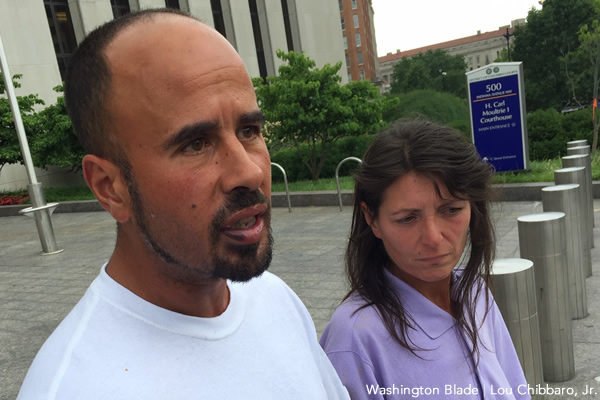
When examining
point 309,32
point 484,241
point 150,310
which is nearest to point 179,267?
point 150,310

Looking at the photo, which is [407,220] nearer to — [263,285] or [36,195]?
[263,285]

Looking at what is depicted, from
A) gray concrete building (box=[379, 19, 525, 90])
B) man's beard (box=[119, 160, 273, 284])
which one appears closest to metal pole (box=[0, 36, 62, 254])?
man's beard (box=[119, 160, 273, 284])

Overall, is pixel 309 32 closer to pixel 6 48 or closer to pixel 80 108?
pixel 6 48

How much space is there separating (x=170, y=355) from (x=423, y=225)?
1151mm

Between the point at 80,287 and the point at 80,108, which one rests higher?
the point at 80,108

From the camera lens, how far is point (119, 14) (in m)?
19.0

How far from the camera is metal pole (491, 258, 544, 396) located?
9.39 feet

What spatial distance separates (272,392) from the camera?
1242 millimetres

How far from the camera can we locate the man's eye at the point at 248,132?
1224 millimetres

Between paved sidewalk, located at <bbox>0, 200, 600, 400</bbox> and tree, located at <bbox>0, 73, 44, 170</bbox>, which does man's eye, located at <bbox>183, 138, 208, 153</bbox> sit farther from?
tree, located at <bbox>0, 73, 44, 170</bbox>

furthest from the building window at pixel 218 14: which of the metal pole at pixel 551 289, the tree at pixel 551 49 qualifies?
the metal pole at pixel 551 289

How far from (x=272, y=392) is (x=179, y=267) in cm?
37

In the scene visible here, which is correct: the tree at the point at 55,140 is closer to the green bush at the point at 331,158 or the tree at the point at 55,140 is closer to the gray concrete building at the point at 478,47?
the green bush at the point at 331,158

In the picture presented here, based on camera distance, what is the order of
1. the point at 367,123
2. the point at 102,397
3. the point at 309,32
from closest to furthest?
the point at 102,397 < the point at 367,123 < the point at 309,32
